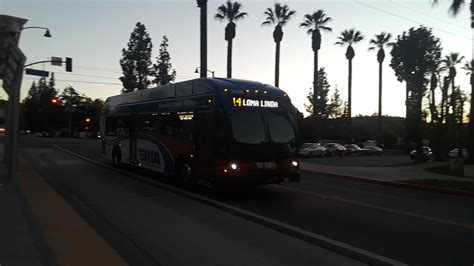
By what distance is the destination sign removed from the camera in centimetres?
1170

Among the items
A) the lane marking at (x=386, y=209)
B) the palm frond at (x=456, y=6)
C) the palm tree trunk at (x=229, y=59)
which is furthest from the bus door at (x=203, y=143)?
the palm tree trunk at (x=229, y=59)

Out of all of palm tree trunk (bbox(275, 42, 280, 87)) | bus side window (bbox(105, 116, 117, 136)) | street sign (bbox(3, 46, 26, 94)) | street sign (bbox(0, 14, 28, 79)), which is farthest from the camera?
palm tree trunk (bbox(275, 42, 280, 87))

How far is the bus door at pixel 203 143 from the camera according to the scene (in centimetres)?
1184

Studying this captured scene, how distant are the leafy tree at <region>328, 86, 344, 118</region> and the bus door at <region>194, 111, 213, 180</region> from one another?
84377 millimetres

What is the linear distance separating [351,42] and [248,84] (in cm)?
6107

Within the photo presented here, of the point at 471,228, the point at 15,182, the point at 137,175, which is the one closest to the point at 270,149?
the point at 471,228

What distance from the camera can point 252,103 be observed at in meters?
11.9

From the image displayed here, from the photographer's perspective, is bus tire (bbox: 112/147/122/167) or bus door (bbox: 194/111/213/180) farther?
bus tire (bbox: 112/147/122/167)

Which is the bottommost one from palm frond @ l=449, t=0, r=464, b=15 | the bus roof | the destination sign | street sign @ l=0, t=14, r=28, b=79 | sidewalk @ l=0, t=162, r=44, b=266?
sidewalk @ l=0, t=162, r=44, b=266

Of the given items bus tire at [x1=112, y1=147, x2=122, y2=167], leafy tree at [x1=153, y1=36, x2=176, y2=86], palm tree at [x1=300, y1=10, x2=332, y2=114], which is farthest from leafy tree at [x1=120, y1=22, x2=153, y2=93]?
bus tire at [x1=112, y1=147, x2=122, y2=167]

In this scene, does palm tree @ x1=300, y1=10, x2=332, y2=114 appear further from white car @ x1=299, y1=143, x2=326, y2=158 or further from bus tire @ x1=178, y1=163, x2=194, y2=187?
bus tire @ x1=178, y1=163, x2=194, y2=187

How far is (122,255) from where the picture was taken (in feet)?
20.9

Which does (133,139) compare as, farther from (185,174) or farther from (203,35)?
(203,35)

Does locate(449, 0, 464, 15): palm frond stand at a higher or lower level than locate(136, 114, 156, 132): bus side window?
higher
